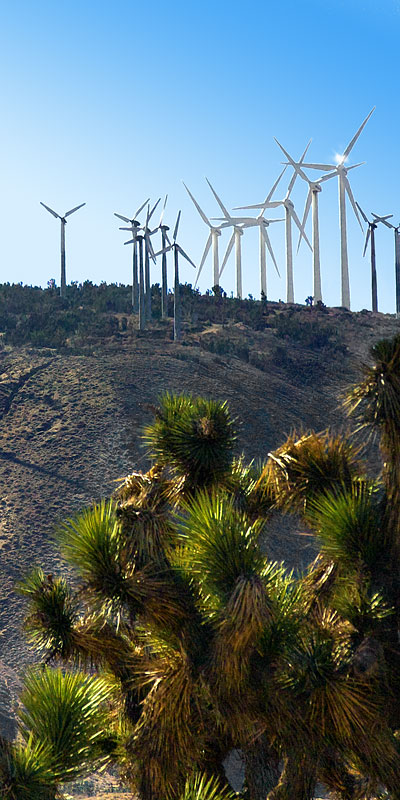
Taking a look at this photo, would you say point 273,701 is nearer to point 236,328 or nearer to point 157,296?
point 236,328

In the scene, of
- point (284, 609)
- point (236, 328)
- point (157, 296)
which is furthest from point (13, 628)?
point (157, 296)

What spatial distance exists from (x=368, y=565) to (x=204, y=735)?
2826 millimetres

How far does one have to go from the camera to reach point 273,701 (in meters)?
10.5

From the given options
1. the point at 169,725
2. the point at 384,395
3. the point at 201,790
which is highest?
the point at 384,395

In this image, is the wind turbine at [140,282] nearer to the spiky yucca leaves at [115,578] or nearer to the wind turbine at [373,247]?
the wind turbine at [373,247]

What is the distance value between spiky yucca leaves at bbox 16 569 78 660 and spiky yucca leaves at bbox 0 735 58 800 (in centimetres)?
180

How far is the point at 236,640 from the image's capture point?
1007 centimetres

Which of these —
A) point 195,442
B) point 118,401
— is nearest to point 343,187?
point 118,401

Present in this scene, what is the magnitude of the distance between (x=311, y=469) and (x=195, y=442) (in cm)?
170

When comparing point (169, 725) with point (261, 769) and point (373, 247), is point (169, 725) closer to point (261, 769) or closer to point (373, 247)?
point (261, 769)

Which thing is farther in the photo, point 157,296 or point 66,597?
point 157,296

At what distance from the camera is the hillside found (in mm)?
33719

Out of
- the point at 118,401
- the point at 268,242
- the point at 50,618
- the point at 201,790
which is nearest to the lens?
the point at 201,790

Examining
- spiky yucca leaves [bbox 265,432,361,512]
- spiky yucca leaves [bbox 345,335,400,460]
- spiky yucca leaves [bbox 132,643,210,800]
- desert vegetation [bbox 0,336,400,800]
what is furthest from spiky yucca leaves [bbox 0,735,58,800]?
spiky yucca leaves [bbox 345,335,400,460]
